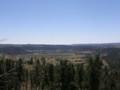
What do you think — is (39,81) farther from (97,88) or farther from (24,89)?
(97,88)

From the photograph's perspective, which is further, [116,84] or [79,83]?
[116,84]

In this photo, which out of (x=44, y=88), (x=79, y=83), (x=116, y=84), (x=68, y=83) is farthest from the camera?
(x=44, y=88)

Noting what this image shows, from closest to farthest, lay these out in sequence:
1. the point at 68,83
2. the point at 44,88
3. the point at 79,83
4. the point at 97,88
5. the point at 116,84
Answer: the point at 97,88, the point at 68,83, the point at 79,83, the point at 116,84, the point at 44,88

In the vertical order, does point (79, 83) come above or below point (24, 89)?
above

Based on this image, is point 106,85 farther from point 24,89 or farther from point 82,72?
point 24,89

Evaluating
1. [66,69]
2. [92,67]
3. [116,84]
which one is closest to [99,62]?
[92,67]

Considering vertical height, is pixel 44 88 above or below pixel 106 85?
below

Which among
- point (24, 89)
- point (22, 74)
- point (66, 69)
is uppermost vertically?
point (66, 69)

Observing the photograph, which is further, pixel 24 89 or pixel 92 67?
pixel 24 89

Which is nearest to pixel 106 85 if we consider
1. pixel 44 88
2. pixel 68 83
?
pixel 68 83
